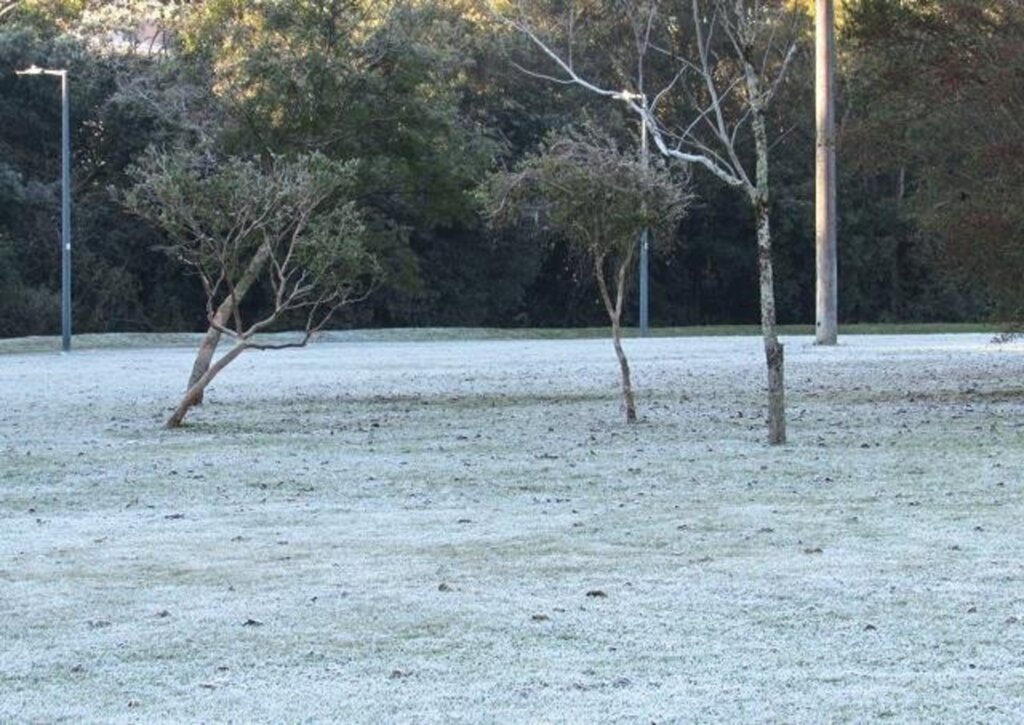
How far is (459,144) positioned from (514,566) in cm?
3647

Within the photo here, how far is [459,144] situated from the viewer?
150 feet

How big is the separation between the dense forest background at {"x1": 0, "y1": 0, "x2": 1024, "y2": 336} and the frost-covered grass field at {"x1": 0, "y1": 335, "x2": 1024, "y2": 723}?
448 centimetres

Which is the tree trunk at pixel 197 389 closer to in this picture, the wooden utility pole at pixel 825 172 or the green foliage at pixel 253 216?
the green foliage at pixel 253 216

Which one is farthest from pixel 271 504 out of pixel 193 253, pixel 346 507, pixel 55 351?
pixel 55 351

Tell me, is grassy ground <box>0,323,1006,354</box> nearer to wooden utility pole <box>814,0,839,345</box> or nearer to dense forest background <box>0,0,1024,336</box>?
dense forest background <box>0,0,1024,336</box>

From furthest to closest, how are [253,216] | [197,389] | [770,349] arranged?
1. [197,389]
2. [253,216]
3. [770,349]

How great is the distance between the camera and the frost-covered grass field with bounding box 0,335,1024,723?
23.0 feet

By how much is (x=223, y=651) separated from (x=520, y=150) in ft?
182

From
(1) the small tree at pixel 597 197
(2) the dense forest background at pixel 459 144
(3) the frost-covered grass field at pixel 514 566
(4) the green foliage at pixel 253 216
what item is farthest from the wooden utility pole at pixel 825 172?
(4) the green foliage at pixel 253 216

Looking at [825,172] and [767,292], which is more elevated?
[825,172]

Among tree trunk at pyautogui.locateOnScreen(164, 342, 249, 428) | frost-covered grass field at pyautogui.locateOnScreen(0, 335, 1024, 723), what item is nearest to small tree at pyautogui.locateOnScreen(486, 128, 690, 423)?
frost-covered grass field at pyautogui.locateOnScreen(0, 335, 1024, 723)

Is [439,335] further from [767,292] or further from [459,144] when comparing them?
[767,292]

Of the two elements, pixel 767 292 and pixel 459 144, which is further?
pixel 459 144

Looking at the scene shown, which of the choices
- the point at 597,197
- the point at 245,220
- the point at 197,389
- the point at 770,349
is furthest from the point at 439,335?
the point at 770,349
